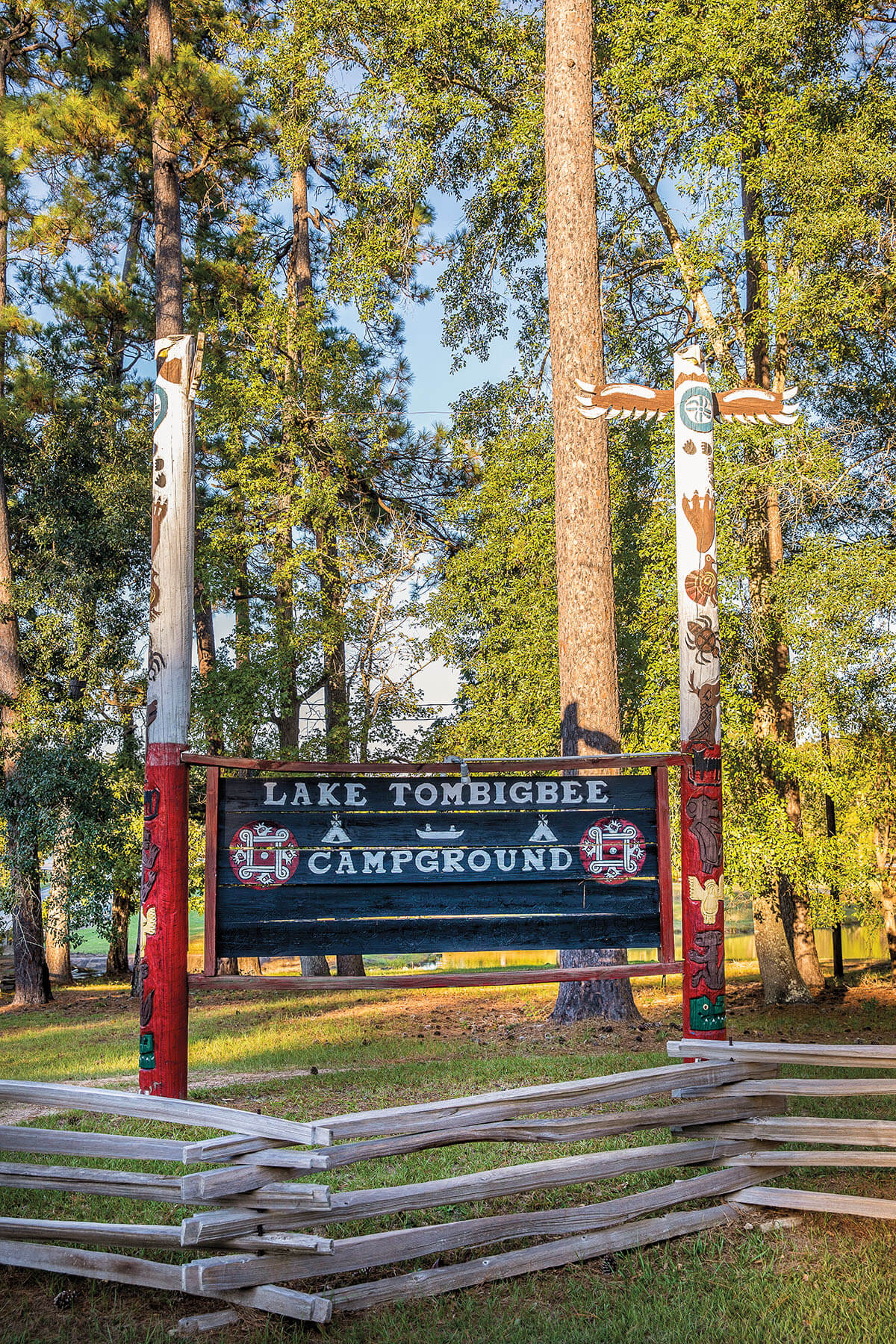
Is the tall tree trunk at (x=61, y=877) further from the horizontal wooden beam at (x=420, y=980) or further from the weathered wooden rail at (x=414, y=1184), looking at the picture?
the weathered wooden rail at (x=414, y=1184)

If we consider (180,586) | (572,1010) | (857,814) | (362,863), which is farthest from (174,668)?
(857,814)

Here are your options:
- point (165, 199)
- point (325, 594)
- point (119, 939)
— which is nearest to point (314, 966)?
point (325, 594)

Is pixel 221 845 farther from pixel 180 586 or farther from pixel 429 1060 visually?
pixel 429 1060

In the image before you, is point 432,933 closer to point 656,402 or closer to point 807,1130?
point 807,1130

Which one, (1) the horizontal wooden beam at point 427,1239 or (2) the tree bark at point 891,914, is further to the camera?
(2) the tree bark at point 891,914

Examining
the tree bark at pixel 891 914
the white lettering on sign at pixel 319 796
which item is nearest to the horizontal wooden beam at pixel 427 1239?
the white lettering on sign at pixel 319 796

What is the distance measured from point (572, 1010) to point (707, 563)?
606cm

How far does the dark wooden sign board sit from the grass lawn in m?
1.23

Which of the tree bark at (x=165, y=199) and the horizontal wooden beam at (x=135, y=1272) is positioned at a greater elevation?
the tree bark at (x=165, y=199)

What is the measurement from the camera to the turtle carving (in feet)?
19.3

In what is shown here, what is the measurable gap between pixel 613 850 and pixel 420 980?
1.35m

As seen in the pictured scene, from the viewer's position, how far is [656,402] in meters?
6.15

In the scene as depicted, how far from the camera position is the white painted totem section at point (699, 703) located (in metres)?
5.68

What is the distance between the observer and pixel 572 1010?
1045 cm
